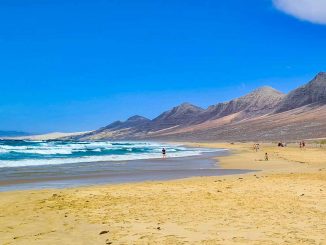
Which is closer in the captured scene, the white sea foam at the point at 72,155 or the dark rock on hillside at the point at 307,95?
the white sea foam at the point at 72,155

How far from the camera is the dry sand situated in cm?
876

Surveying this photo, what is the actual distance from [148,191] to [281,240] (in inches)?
331

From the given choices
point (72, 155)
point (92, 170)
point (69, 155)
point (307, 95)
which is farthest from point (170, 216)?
point (307, 95)

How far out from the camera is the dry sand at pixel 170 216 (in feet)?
28.7

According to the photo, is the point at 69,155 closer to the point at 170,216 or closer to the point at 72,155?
the point at 72,155

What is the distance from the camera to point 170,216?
10922 mm

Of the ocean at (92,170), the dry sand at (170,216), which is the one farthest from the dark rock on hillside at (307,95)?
the dry sand at (170,216)

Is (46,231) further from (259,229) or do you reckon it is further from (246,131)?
(246,131)

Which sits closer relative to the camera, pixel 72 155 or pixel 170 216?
pixel 170 216

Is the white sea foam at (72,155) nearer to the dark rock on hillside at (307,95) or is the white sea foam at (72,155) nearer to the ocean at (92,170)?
the ocean at (92,170)

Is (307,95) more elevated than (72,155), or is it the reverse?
(307,95)

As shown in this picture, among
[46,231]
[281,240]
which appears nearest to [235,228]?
[281,240]

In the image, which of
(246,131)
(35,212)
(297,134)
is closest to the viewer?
(35,212)

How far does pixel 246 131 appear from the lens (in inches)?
5787
